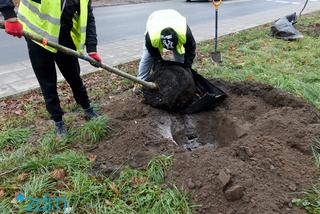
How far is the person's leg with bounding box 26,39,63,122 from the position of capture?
3.04 m

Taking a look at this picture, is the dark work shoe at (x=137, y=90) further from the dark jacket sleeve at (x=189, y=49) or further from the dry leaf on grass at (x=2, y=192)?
the dry leaf on grass at (x=2, y=192)

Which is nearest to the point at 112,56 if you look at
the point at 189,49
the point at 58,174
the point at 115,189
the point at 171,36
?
the point at 189,49

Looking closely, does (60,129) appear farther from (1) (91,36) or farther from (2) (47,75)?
(1) (91,36)

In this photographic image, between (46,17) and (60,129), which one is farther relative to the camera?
(60,129)

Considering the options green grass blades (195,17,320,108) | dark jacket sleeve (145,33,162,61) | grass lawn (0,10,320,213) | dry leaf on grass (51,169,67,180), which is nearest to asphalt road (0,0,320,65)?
grass lawn (0,10,320,213)

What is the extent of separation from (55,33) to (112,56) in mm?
3868

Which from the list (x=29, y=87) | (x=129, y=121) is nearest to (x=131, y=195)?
(x=129, y=121)

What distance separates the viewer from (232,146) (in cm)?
295

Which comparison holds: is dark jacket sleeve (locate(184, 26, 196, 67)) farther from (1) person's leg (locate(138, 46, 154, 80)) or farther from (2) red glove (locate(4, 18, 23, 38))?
(2) red glove (locate(4, 18, 23, 38))

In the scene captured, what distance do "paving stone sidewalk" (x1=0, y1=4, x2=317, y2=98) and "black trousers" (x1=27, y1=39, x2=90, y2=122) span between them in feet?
5.68

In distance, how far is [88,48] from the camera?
128 inches

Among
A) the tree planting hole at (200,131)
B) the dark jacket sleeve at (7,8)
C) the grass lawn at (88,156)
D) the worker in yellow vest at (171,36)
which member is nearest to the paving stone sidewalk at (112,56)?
the grass lawn at (88,156)

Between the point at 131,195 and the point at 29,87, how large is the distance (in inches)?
129

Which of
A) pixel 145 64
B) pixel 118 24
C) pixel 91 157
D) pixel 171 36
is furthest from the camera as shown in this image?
pixel 118 24
